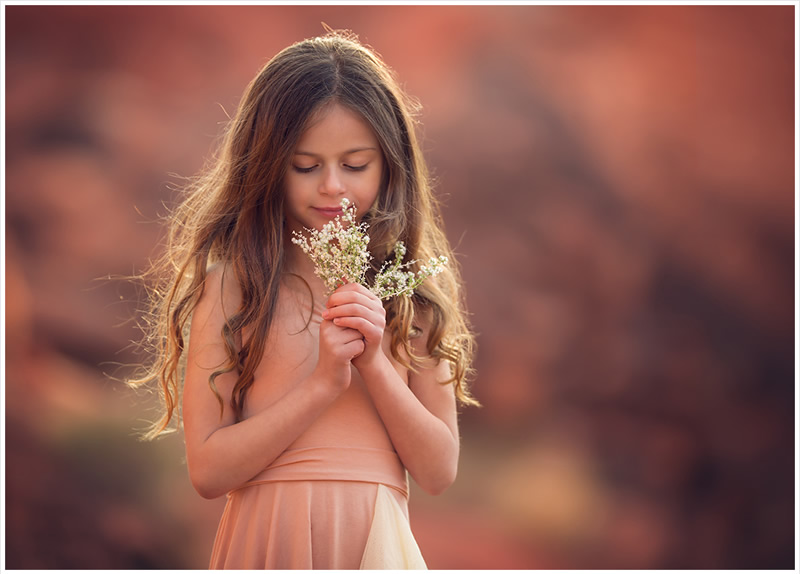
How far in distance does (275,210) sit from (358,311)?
0.46 meters

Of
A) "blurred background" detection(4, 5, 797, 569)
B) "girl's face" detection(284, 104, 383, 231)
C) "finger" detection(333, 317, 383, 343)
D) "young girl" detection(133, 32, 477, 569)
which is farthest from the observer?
"blurred background" detection(4, 5, 797, 569)

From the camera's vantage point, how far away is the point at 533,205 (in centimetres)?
536

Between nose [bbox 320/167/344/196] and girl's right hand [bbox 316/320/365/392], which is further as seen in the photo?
nose [bbox 320/167/344/196]

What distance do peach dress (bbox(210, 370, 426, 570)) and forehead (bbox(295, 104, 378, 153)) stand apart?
24.3 inches

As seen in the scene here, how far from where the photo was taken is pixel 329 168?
83.5 inches

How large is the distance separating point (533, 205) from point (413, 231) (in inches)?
122

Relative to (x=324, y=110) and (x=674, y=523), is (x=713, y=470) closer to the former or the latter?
(x=674, y=523)

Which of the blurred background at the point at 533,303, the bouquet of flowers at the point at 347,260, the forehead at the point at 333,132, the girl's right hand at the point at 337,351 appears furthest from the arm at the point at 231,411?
the blurred background at the point at 533,303

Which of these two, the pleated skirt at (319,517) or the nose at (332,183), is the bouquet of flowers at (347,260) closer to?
the nose at (332,183)

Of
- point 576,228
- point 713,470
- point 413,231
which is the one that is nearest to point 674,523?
point 713,470

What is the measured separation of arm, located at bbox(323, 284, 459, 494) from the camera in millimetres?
1929

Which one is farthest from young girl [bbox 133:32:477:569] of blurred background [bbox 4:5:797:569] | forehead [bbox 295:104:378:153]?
blurred background [bbox 4:5:797:569]

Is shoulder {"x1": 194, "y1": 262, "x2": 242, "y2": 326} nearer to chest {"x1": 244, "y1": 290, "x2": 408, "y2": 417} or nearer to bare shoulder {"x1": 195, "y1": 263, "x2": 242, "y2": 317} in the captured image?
bare shoulder {"x1": 195, "y1": 263, "x2": 242, "y2": 317}

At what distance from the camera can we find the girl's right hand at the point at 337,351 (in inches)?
75.9
